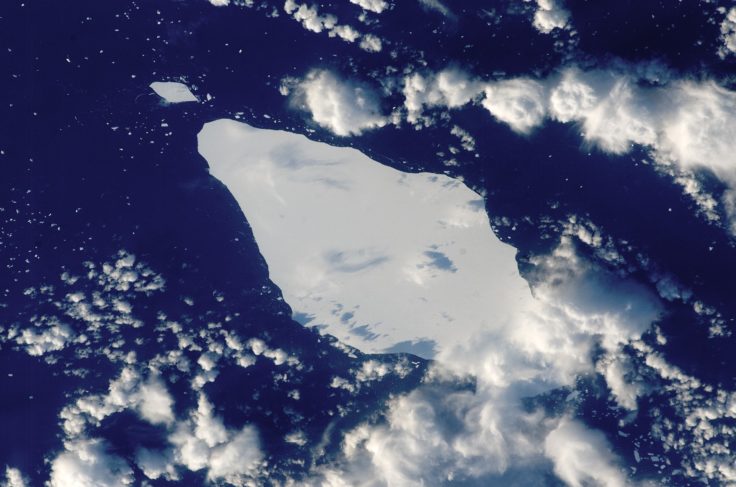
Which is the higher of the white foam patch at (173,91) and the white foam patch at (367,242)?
the white foam patch at (173,91)

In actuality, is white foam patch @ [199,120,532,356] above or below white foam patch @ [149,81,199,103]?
below

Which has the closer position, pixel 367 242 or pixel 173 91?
pixel 173 91

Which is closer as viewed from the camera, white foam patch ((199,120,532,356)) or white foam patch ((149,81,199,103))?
white foam patch ((149,81,199,103))

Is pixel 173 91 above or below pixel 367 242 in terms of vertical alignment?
above

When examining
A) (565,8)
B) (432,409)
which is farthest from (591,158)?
(432,409)

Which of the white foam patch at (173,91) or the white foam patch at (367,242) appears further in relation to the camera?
the white foam patch at (367,242)
